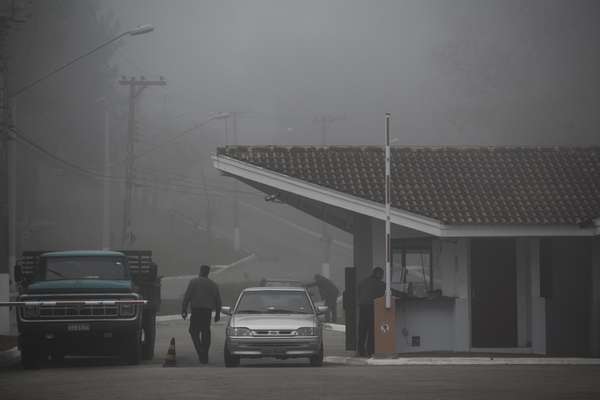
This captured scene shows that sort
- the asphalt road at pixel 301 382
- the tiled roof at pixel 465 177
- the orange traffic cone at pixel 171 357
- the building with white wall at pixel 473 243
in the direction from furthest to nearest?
the tiled roof at pixel 465 177
the building with white wall at pixel 473 243
the orange traffic cone at pixel 171 357
the asphalt road at pixel 301 382

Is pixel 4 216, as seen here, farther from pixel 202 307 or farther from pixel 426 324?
pixel 426 324

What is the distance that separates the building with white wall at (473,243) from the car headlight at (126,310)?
562 cm

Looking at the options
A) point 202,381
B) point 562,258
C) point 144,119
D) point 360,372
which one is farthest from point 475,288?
point 144,119

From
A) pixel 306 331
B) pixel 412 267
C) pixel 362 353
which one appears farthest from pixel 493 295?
pixel 306 331

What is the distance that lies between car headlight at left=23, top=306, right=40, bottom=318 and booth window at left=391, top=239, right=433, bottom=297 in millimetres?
8479

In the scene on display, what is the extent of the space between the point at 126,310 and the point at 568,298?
33.3 ft

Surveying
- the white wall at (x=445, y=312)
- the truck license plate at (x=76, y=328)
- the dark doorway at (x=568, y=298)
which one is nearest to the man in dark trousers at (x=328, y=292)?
the white wall at (x=445, y=312)

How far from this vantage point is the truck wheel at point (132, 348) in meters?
24.5

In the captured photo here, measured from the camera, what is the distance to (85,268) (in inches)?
1003

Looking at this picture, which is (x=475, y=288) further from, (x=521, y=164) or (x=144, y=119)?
(x=144, y=119)

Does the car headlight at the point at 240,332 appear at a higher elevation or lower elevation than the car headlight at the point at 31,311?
lower

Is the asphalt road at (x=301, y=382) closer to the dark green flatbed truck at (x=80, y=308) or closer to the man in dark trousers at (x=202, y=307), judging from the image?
the dark green flatbed truck at (x=80, y=308)

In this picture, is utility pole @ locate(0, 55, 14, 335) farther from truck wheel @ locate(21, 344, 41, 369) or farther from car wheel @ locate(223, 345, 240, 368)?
car wheel @ locate(223, 345, 240, 368)

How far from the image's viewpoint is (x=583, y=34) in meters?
152
